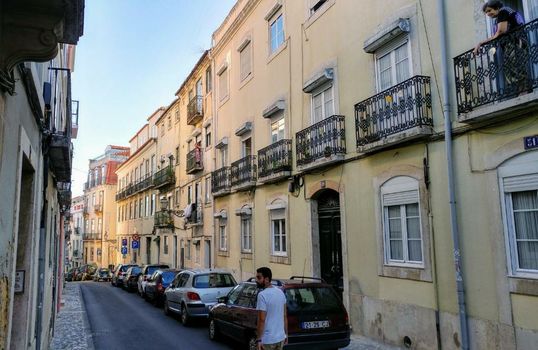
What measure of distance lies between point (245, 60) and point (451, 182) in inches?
520

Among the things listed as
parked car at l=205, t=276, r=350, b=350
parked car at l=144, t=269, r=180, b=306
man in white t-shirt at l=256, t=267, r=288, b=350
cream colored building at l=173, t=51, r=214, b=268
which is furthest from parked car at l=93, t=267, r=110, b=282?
man in white t-shirt at l=256, t=267, r=288, b=350

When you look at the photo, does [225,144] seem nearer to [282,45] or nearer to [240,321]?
[282,45]

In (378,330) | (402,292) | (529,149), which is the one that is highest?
(529,149)

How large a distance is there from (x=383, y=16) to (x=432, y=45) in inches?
75.3

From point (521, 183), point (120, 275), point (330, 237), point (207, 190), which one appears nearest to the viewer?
point (521, 183)

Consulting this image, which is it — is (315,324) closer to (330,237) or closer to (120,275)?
(330,237)

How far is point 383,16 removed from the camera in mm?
10867

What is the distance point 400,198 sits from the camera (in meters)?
10.1

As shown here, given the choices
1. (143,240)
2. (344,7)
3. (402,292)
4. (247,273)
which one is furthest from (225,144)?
(143,240)

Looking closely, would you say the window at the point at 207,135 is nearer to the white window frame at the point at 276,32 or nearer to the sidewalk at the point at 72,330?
the white window frame at the point at 276,32

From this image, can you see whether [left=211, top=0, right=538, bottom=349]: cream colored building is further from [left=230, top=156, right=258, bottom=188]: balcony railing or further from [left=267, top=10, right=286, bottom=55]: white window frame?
[left=230, top=156, right=258, bottom=188]: balcony railing

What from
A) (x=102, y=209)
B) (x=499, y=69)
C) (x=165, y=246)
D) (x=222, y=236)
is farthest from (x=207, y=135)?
(x=102, y=209)

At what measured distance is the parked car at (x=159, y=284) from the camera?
19000 millimetres

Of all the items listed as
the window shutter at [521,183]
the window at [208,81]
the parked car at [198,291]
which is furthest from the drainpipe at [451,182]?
the window at [208,81]
